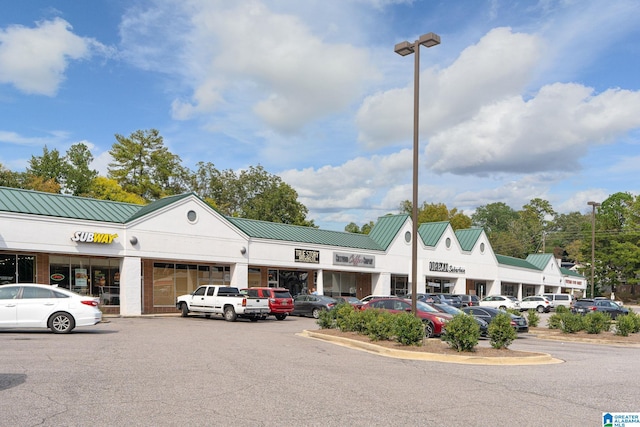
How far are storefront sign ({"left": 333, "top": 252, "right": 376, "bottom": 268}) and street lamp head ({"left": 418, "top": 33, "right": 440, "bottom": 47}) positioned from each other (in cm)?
2554


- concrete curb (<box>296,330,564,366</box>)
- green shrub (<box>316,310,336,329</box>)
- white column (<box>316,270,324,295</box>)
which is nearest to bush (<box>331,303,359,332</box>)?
green shrub (<box>316,310,336,329</box>)

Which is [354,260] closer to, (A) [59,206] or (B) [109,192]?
(A) [59,206]

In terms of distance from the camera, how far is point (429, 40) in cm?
1725

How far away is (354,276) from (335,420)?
126 feet

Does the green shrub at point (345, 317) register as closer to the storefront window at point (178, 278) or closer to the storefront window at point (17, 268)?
the storefront window at point (178, 278)

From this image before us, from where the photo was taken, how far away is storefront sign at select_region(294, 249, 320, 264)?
38969 mm

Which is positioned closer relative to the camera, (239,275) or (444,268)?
(239,275)

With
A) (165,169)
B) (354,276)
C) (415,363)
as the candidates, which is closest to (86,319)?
(415,363)

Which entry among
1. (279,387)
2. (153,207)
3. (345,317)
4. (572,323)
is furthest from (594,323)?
(153,207)

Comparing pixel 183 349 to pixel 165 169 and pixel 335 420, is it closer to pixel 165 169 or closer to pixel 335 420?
pixel 335 420

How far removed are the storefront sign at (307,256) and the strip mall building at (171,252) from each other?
0.07 m

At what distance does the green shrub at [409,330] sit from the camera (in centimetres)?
1619

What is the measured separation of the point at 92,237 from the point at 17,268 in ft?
12.0

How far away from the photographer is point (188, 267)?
34.0 m
